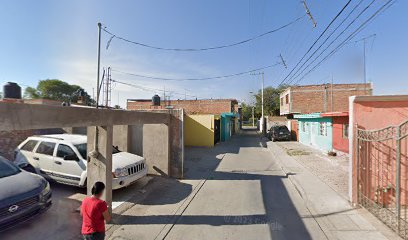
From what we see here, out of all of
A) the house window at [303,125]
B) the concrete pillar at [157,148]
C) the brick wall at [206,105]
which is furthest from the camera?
the brick wall at [206,105]

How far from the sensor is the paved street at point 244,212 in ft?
16.1

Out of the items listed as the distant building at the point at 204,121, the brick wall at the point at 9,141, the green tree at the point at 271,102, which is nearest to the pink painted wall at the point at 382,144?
the distant building at the point at 204,121

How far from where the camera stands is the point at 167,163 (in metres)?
9.13

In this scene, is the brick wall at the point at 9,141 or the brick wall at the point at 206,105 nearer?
the brick wall at the point at 9,141

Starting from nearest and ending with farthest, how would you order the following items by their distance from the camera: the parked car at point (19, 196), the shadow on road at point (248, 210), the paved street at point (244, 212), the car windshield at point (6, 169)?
the parked car at point (19, 196) < the paved street at point (244, 212) < the shadow on road at point (248, 210) < the car windshield at point (6, 169)

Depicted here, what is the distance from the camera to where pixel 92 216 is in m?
3.52

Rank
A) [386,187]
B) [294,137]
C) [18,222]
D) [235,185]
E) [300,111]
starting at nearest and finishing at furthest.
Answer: [18,222]
[386,187]
[235,185]
[294,137]
[300,111]

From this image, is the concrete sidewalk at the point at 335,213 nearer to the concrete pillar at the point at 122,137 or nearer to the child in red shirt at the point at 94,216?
the child in red shirt at the point at 94,216

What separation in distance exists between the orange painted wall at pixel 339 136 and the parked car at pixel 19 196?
1507cm

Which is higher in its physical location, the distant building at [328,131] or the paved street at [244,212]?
the distant building at [328,131]

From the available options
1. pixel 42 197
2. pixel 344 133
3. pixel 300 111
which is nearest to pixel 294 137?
pixel 300 111

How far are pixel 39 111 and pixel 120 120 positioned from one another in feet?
7.54

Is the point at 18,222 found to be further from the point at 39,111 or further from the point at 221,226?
the point at 221,226

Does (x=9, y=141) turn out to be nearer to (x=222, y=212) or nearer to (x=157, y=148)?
(x=157, y=148)
